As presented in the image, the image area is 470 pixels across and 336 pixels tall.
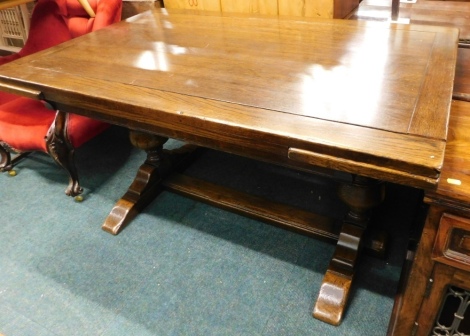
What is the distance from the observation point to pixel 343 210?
1.71m

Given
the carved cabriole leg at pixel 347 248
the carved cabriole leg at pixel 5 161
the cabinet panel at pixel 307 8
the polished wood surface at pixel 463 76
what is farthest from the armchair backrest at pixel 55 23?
the polished wood surface at pixel 463 76

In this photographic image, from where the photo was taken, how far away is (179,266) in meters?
1.53

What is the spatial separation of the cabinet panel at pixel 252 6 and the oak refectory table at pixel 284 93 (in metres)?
0.26

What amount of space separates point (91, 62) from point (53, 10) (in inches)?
44.2

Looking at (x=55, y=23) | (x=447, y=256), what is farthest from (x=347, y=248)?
(x=55, y=23)

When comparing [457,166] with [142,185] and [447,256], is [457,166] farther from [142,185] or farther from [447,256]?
[142,185]

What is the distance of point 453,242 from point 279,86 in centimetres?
58

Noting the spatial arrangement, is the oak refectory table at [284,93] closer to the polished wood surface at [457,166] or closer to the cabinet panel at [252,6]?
the polished wood surface at [457,166]

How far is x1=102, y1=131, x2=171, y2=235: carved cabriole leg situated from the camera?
5.60 feet

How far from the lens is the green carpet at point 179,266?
133cm

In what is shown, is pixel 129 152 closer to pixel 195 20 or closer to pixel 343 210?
pixel 195 20

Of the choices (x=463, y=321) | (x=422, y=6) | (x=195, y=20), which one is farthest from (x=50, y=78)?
(x=422, y=6)

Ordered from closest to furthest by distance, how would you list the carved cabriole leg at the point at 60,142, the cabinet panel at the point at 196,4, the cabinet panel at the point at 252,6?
1. the carved cabriole leg at the point at 60,142
2. the cabinet panel at the point at 252,6
3. the cabinet panel at the point at 196,4

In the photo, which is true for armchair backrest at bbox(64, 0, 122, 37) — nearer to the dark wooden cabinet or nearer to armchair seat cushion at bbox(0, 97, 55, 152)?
armchair seat cushion at bbox(0, 97, 55, 152)
